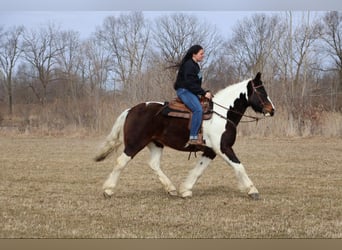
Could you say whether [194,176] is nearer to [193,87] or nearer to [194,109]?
[194,109]

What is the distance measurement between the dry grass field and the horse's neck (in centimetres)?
121

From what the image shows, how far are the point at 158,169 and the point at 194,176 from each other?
0.57 metres

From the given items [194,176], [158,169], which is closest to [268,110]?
[194,176]

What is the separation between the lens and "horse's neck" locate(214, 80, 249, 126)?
721 centimetres

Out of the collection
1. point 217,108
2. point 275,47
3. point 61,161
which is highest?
point 275,47

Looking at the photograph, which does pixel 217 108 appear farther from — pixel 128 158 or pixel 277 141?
pixel 277 141

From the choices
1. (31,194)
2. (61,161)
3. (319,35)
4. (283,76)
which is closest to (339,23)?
(319,35)

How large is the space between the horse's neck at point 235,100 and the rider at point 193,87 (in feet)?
0.94

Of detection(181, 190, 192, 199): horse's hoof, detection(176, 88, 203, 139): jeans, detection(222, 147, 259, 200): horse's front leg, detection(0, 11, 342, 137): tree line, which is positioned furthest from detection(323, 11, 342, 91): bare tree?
detection(181, 190, 192, 199): horse's hoof

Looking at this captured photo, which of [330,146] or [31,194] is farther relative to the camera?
[330,146]

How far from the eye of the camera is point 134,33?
28.7 feet

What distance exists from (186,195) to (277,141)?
943cm

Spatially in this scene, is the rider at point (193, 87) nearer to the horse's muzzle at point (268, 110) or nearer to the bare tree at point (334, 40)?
the horse's muzzle at point (268, 110)

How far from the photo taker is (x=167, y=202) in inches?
275
